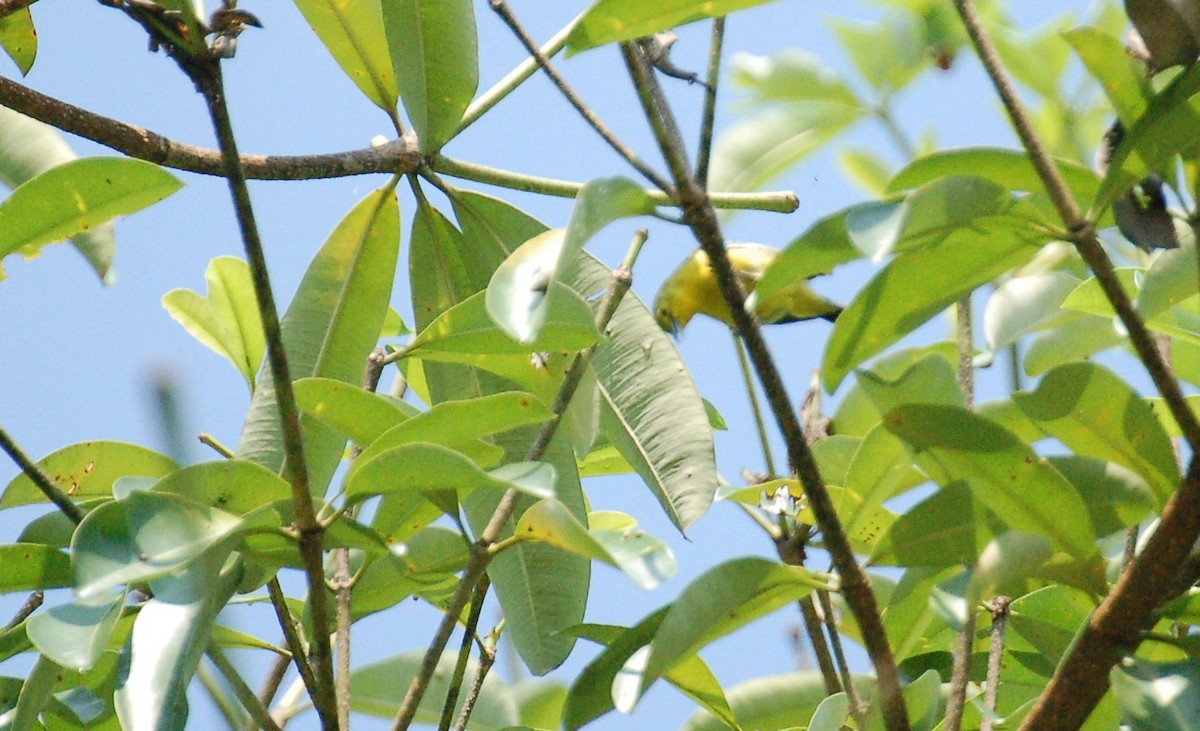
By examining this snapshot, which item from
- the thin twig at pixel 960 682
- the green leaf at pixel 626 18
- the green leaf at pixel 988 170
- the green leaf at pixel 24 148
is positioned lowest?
the thin twig at pixel 960 682

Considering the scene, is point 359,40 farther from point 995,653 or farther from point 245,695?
point 995,653

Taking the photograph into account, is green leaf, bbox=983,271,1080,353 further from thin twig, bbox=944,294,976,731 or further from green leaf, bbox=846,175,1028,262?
green leaf, bbox=846,175,1028,262

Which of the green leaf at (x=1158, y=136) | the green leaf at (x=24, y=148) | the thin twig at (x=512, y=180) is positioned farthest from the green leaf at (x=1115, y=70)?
the green leaf at (x=24, y=148)

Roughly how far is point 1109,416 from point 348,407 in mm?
409

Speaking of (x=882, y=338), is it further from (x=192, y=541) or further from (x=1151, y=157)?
(x=192, y=541)

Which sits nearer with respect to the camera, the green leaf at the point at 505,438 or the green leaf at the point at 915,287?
the green leaf at the point at 915,287

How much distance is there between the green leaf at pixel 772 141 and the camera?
1.03m

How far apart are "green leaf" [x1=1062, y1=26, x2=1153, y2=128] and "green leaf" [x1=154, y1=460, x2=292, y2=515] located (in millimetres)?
467

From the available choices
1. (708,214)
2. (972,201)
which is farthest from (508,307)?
(972,201)

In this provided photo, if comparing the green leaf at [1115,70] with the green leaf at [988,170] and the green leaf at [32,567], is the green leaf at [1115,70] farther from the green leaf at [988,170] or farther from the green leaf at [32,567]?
the green leaf at [32,567]

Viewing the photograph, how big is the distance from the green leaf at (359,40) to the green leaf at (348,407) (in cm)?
32

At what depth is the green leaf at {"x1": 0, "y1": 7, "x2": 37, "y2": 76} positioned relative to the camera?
0.92 meters

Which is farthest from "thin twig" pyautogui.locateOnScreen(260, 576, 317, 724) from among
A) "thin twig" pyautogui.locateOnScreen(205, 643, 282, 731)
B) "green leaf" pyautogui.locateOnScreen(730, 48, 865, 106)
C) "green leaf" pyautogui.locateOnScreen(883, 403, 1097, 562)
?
"green leaf" pyautogui.locateOnScreen(730, 48, 865, 106)

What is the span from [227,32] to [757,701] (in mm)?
597
